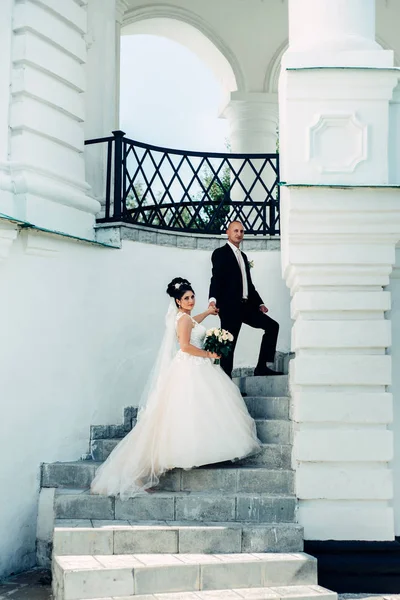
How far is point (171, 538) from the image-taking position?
6.55 m

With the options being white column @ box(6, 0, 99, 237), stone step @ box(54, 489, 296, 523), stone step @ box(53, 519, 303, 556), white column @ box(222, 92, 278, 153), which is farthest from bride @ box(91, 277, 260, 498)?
white column @ box(222, 92, 278, 153)

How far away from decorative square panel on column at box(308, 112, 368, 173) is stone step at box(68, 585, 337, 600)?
3162 mm

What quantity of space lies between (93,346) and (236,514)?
8.63 feet

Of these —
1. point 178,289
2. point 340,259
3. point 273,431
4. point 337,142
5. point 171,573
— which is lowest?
point 171,573

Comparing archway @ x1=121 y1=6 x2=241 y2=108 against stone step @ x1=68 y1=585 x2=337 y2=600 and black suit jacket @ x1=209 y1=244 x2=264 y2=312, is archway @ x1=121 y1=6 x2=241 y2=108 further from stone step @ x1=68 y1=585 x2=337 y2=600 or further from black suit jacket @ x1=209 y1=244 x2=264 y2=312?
stone step @ x1=68 y1=585 x2=337 y2=600

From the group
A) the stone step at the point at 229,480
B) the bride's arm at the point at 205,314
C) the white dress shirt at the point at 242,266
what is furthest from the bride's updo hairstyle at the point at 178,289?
the stone step at the point at 229,480

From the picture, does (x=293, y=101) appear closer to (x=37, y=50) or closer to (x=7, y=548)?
(x=37, y=50)

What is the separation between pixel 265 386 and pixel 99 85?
4381 mm

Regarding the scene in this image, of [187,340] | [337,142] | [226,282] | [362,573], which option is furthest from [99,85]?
A: [362,573]

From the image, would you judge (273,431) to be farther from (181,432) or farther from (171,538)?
(171,538)

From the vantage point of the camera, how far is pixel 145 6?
12086 mm

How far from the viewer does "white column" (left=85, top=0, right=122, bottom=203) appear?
1001 cm

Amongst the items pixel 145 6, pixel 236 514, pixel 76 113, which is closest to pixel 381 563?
pixel 236 514

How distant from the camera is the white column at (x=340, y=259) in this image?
6613 mm
